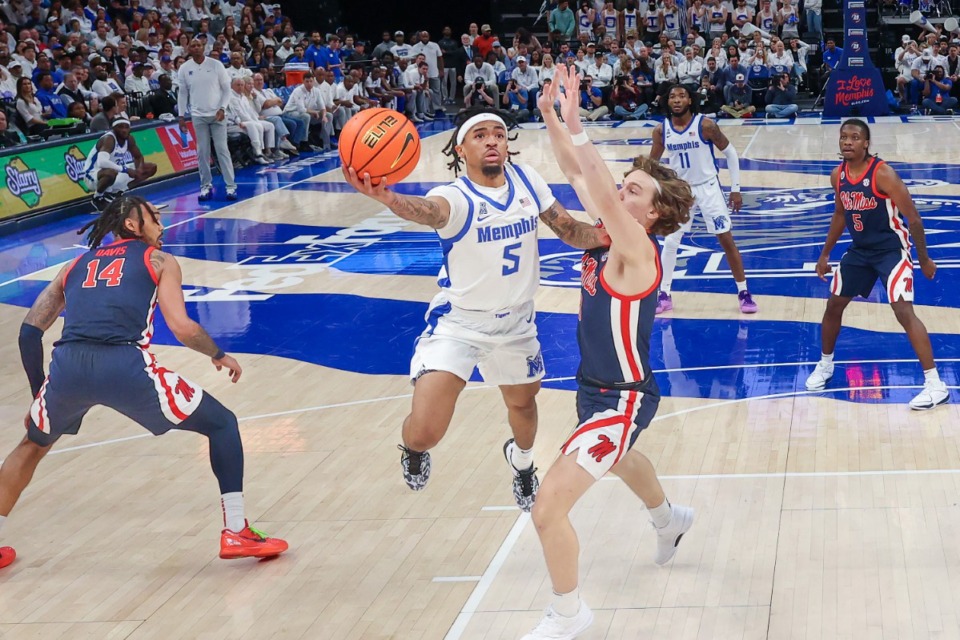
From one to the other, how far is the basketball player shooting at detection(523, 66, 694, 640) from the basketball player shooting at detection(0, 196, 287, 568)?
1.57m

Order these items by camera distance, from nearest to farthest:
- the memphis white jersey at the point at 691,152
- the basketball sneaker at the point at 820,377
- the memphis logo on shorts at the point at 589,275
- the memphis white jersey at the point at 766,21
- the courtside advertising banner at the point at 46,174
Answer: the memphis logo on shorts at the point at 589,275
the basketball sneaker at the point at 820,377
the memphis white jersey at the point at 691,152
the courtside advertising banner at the point at 46,174
the memphis white jersey at the point at 766,21

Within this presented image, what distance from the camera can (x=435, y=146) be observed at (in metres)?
21.3

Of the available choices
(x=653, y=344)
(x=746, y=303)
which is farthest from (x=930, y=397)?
(x=746, y=303)

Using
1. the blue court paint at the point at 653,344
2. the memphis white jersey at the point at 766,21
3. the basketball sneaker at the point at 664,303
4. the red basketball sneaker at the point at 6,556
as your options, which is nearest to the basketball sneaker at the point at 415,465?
the red basketball sneaker at the point at 6,556

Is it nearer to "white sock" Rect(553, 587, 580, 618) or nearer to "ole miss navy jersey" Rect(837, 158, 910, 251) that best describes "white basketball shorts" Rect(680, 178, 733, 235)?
"ole miss navy jersey" Rect(837, 158, 910, 251)

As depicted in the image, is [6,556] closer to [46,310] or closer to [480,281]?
[46,310]

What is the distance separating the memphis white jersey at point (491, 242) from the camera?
516 cm

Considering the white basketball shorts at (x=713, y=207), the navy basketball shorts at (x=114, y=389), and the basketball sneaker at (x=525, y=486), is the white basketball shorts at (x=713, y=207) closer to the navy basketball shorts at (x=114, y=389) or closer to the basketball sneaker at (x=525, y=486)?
the basketball sneaker at (x=525, y=486)

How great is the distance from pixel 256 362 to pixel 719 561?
14.9 ft

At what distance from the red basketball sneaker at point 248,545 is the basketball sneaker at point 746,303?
5076 millimetres

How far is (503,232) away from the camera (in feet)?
17.0

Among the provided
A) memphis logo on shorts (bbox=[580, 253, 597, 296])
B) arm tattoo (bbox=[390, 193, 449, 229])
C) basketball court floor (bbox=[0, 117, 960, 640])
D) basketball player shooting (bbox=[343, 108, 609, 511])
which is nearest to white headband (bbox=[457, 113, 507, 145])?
basketball player shooting (bbox=[343, 108, 609, 511])

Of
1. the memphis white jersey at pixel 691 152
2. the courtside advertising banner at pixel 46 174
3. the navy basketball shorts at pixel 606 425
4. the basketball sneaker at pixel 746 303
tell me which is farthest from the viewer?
the courtside advertising banner at pixel 46 174

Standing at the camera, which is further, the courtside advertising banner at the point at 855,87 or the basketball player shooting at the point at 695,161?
the courtside advertising banner at the point at 855,87
